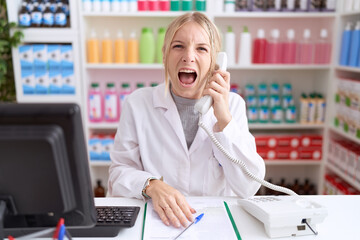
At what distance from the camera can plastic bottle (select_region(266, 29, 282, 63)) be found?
2.72 metres

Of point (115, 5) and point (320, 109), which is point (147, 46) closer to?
point (115, 5)

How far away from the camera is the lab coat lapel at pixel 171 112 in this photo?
1339 mm

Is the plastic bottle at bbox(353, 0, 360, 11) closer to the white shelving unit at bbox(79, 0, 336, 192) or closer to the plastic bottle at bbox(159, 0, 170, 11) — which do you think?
the white shelving unit at bbox(79, 0, 336, 192)

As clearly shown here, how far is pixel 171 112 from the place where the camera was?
136 centimetres

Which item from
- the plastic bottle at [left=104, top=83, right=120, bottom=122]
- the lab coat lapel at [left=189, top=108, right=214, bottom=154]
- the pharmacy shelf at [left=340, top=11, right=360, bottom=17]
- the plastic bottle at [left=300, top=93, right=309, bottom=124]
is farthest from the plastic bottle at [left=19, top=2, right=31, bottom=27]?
the pharmacy shelf at [left=340, top=11, right=360, bottom=17]

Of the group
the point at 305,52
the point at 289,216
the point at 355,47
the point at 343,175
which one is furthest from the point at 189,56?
the point at 343,175

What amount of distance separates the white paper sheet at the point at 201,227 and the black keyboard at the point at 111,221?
2.0 inches

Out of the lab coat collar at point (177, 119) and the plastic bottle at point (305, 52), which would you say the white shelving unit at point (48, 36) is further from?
the plastic bottle at point (305, 52)

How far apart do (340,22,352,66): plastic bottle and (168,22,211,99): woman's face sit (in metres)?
1.67

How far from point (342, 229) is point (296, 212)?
0.61 ft

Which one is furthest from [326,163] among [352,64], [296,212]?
[296,212]

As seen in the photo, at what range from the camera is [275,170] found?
10.7 feet

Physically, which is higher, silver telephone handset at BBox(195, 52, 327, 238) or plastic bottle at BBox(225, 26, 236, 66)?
plastic bottle at BBox(225, 26, 236, 66)

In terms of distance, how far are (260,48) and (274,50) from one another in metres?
0.11
